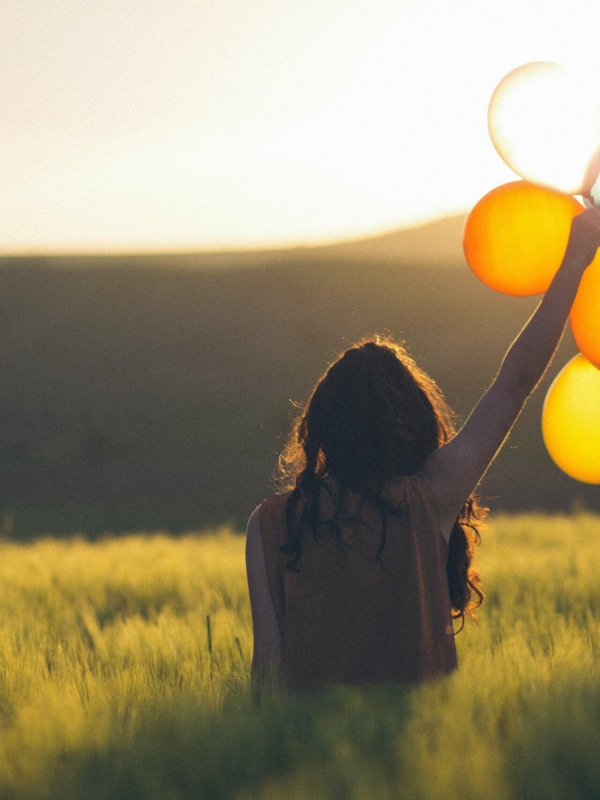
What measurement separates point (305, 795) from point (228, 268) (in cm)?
3777

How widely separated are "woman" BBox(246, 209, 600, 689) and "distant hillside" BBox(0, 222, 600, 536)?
1278 cm

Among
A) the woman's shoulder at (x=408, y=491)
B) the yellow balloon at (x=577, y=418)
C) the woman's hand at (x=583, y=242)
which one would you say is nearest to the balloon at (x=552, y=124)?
the woman's hand at (x=583, y=242)

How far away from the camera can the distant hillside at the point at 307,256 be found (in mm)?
39562

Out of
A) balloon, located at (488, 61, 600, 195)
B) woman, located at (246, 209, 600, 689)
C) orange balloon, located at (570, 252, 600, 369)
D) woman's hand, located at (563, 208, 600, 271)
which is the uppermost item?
balloon, located at (488, 61, 600, 195)

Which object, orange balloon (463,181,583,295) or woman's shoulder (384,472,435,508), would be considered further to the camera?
orange balloon (463,181,583,295)

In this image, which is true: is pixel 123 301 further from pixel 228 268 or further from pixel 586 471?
pixel 586 471

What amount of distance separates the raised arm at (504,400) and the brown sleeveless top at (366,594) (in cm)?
5

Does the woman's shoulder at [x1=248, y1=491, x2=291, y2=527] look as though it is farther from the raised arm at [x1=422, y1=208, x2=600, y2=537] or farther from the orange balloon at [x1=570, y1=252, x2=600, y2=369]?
the orange balloon at [x1=570, y1=252, x2=600, y2=369]

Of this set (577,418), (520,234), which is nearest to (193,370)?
(577,418)

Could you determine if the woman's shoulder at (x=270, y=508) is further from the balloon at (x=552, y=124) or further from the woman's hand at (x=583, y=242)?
the balloon at (x=552, y=124)

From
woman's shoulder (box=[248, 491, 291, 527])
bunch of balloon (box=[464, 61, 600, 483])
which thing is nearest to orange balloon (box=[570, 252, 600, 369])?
bunch of balloon (box=[464, 61, 600, 483])

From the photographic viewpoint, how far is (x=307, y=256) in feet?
135

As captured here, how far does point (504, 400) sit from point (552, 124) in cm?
95

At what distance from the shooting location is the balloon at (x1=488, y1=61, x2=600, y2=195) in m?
2.80
